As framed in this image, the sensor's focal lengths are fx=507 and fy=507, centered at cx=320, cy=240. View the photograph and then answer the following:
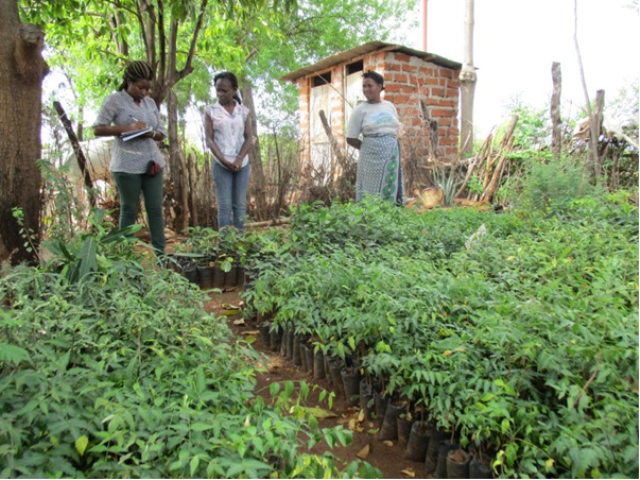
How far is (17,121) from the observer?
3680 millimetres

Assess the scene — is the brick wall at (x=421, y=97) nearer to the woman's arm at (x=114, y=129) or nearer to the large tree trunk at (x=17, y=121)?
the woman's arm at (x=114, y=129)

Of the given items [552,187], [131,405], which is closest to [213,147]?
[131,405]

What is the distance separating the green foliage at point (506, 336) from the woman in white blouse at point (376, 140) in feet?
5.51

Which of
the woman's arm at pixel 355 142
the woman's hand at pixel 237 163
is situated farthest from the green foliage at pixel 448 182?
the woman's hand at pixel 237 163

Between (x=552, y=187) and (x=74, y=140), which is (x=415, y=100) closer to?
(x=552, y=187)

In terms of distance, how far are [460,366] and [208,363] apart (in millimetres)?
1048

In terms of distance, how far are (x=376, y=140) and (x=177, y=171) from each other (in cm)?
245

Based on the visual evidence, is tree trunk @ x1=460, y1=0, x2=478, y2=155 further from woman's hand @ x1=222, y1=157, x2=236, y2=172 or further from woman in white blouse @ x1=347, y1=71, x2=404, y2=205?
woman's hand @ x1=222, y1=157, x2=236, y2=172

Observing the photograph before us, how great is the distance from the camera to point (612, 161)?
6.29 metres

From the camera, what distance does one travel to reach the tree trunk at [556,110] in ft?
23.0

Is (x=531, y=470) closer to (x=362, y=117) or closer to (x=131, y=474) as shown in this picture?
(x=131, y=474)

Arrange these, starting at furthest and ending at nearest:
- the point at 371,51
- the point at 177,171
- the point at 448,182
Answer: the point at 371,51, the point at 448,182, the point at 177,171

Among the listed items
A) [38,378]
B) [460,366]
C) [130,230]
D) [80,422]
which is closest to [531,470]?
[460,366]

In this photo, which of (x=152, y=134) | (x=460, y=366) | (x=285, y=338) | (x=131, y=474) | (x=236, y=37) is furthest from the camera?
(x=236, y=37)
